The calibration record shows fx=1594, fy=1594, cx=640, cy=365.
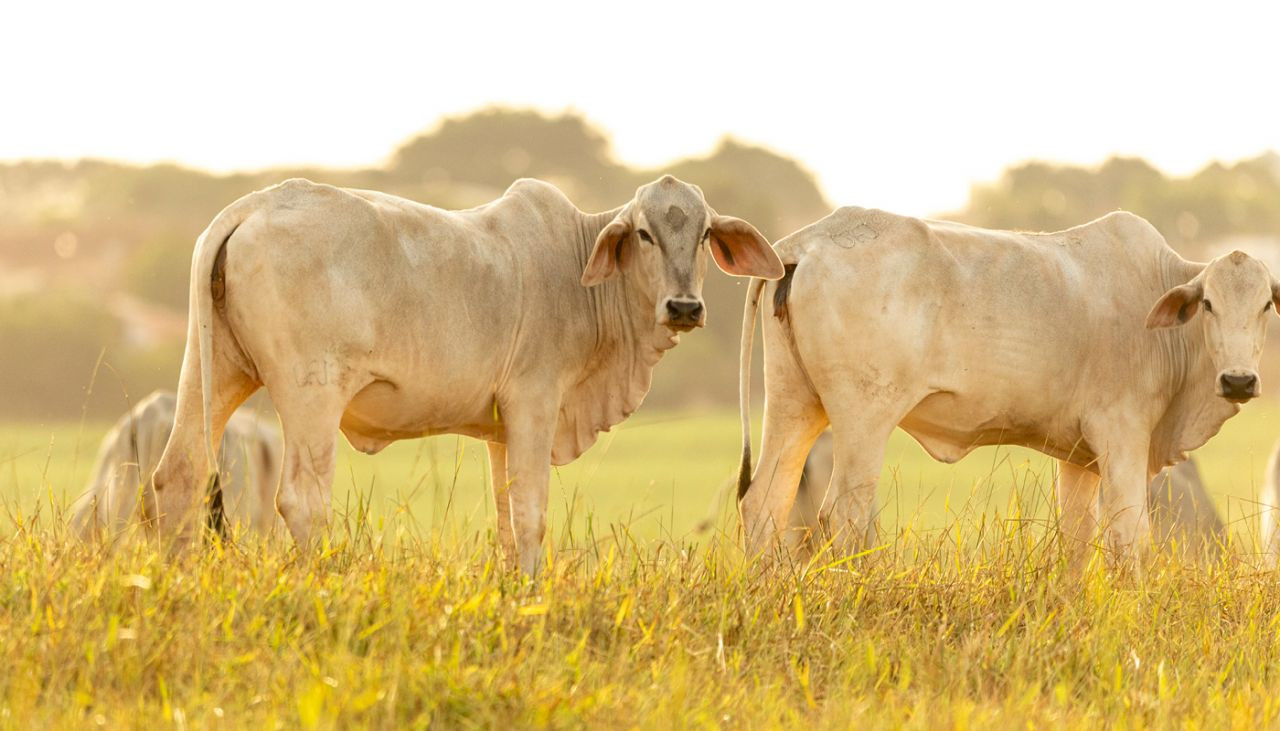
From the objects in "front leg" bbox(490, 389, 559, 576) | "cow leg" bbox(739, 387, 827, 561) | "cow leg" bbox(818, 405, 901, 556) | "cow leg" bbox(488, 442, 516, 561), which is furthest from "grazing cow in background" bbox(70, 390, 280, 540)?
"cow leg" bbox(818, 405, 901, 556)

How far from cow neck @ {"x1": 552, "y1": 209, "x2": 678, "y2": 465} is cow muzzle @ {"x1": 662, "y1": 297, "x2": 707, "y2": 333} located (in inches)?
17.4

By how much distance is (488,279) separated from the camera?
18.8ft

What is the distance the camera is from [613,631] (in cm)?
455

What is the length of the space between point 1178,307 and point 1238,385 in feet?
1.42

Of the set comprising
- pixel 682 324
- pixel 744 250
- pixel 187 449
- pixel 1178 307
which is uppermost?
pixel 744 250

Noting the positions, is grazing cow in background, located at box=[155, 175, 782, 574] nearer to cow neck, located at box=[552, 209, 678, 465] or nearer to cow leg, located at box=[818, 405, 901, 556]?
cow neck, located at box=[552, 209, 678, 465]

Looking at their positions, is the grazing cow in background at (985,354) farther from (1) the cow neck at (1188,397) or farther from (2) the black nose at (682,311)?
(2) the black nose at (682,311)

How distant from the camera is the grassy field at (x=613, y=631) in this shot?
12.8 feet

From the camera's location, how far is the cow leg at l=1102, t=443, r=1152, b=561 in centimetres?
647

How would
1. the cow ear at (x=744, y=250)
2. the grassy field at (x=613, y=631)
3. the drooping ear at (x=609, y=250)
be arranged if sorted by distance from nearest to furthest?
the grassy field at (x=613, y=631) < the drooping ear at (x=609, y=250) < the cow ear at (x=744, y=250)

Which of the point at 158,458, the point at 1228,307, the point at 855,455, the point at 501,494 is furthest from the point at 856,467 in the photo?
the point at 158,458

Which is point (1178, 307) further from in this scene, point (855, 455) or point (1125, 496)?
point (855, 455)

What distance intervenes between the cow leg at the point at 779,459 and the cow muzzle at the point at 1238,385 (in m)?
1.59

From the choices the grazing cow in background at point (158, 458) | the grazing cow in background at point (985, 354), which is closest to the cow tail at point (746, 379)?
the grazing cow in background at point (985, 354)
